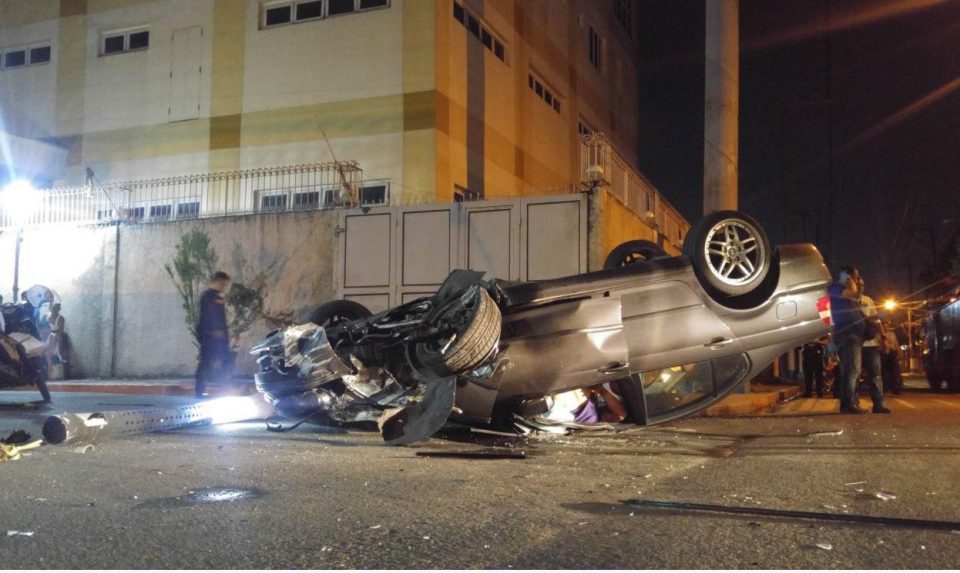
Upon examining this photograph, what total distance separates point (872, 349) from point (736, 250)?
4.02 m

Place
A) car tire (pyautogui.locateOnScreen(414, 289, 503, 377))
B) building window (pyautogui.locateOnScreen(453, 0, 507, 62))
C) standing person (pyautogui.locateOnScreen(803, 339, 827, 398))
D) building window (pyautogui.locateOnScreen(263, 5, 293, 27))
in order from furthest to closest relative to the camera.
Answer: building window (pyautogui.locateOnScreen(263, 5, 293, 27)) < building window (pyautogui.locateOnScreen(453, 0, 507, 62)) < standing person (pyautogui.locateOnScreen(803, 339, 827, 398)) < car tire (pyautogui.locateOnScreen(414, 289, 503, 377))

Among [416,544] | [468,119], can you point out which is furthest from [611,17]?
[416,544]

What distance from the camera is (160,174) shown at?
1945cm

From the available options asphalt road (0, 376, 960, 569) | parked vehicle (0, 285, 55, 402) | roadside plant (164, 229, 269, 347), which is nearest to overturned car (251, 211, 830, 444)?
asphalt road (0, 376, 960, 569)

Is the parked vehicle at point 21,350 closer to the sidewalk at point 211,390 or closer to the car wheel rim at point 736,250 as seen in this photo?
the sidewalk at point 211,390

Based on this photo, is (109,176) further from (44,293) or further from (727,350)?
(727,350)

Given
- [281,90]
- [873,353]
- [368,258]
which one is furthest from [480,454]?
[281,90]

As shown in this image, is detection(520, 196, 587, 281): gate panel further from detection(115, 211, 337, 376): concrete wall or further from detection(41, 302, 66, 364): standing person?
detection(41, 302, 66, 364): standing person

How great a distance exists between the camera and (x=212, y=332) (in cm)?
936

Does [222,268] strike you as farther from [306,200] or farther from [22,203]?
[22,203]

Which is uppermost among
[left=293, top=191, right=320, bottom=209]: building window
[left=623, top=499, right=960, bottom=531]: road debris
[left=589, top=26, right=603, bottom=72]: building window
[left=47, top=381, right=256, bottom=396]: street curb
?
[left=589, top=26, right=603, bottom=72]: building window

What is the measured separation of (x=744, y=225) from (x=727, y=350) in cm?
98

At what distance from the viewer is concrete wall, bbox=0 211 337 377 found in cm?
1366

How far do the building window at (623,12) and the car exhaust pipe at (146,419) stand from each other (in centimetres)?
2860
